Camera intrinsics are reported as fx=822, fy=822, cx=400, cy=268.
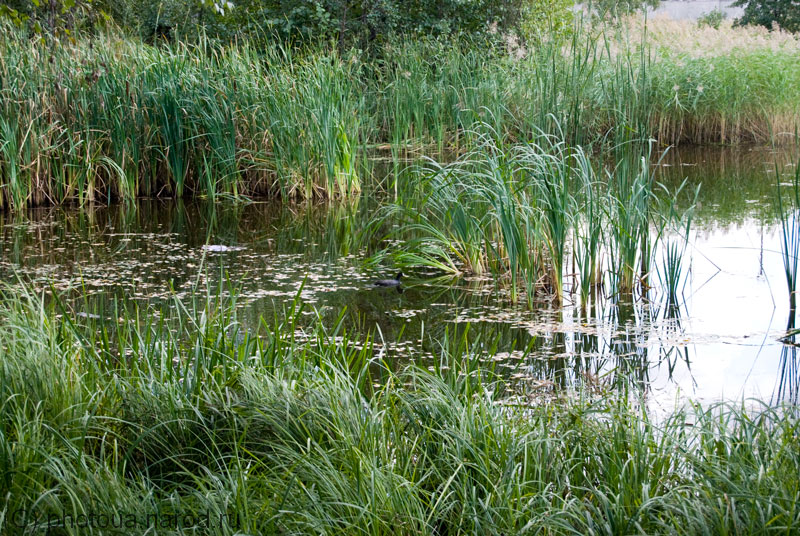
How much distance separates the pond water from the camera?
136 inches

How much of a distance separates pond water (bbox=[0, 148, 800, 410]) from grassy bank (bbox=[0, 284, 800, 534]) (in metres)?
0.42

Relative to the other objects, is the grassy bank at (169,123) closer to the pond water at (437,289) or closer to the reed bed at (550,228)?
the pond water at (437,289)

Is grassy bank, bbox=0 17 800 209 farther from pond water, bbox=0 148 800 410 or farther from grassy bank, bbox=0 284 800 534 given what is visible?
grassy bank, bbox=0 284 800 534

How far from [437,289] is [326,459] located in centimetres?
285

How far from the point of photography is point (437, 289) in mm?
4867

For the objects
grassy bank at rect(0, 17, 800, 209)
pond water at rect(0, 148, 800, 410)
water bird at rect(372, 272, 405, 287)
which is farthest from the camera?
grassy bank at rect(0, 17, 800, 209)

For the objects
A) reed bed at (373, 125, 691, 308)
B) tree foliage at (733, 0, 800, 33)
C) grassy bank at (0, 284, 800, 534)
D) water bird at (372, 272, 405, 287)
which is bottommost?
grassy bank at (0, 284, 800, 534)

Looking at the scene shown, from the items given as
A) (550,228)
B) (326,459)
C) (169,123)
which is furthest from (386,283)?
(169,123)

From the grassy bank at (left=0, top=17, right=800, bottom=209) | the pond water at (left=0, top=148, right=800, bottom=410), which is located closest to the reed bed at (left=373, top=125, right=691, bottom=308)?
the pond water at (left=0, top=148, right=800, bottom=410)

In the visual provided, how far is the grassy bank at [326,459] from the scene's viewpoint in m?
1.93

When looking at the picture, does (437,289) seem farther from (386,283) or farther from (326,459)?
(326,459)

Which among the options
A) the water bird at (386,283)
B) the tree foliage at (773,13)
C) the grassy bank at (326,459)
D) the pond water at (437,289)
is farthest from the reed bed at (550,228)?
the tree foliage at (773,13)

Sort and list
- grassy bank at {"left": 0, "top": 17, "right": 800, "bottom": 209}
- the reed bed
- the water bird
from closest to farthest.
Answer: the reed bed < the water bird < grassy bank at {"left": 0, "top": 17, "right": 800, "bottom": 209}

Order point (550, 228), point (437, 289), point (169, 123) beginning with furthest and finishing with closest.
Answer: point (169, 123) → point (437, 289) → point (550, 228)
